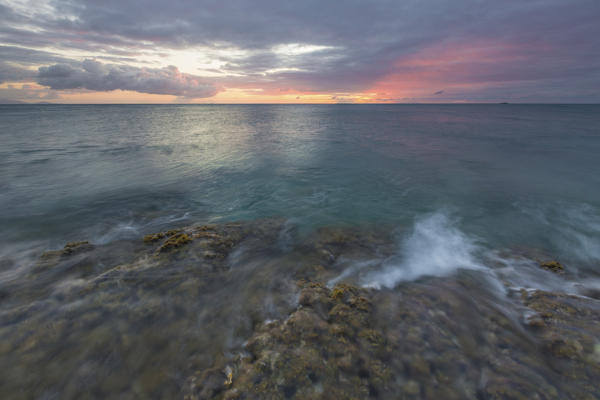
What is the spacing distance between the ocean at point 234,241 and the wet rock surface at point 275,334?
0.07 meters

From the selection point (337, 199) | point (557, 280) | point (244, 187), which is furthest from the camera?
point (244, 187)

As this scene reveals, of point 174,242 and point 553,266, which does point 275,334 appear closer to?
point 174,242

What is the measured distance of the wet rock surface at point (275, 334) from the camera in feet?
18.9

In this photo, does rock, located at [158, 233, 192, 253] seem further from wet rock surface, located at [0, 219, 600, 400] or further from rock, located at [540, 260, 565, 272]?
rock, located at [540, 260, 565, 272]

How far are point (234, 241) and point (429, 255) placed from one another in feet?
33.1

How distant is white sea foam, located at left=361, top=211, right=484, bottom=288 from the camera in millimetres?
10141

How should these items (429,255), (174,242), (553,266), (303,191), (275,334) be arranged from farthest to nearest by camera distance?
(303,191) < (429,255) < (174,242) < (553,266) < (275,334)

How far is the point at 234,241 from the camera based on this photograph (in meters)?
12.2

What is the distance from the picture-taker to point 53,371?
599 cm

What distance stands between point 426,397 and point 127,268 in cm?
1101

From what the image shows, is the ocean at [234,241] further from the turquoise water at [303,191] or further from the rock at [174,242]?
the rock at [174,242]

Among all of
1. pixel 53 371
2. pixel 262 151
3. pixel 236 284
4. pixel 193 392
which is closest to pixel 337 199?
pixel 236 284

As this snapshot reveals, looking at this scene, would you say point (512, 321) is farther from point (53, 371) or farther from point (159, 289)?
point (53, 371)

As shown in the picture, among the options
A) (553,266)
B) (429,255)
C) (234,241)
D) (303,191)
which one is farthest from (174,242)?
(553,266)
